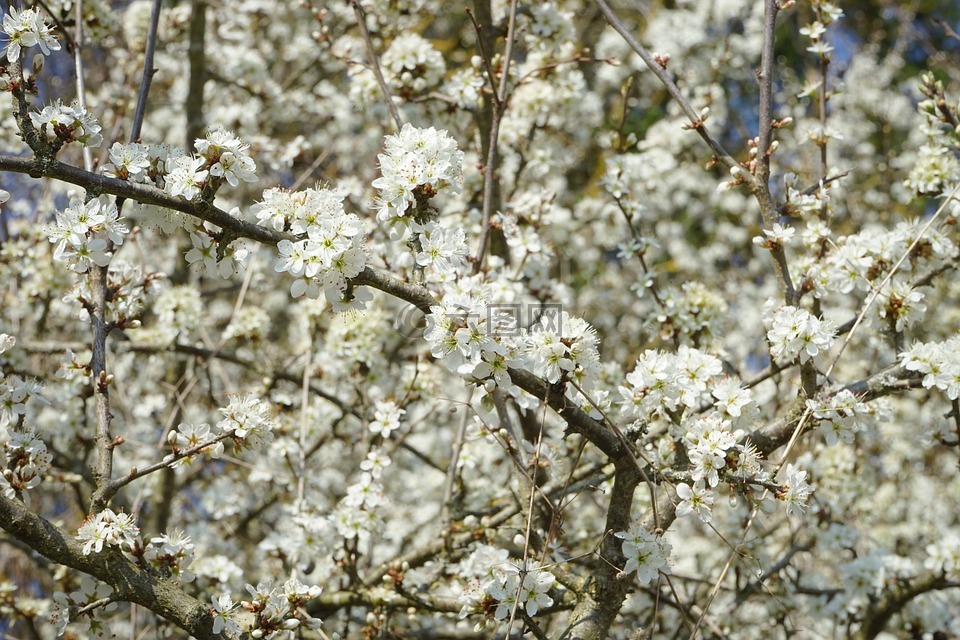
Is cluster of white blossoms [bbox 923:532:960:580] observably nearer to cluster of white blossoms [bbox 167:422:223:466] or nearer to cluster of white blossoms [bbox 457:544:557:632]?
cluster of white blossoms [bbox 457:544:557:632]

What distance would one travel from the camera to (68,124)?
1.84 metres

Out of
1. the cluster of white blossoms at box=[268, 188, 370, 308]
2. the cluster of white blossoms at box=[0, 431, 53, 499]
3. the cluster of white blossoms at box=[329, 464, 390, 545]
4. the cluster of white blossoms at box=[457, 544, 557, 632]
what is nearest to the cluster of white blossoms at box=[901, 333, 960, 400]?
the cluster of white blossoms at box=[457, 544, 557, 632]

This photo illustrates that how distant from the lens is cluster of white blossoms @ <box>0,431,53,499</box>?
196 cm

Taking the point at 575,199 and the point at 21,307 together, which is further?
the point at 575,199

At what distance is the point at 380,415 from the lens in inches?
112

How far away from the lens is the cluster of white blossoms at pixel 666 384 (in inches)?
80.6

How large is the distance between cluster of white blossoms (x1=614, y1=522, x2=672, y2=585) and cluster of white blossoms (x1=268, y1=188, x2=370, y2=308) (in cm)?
90

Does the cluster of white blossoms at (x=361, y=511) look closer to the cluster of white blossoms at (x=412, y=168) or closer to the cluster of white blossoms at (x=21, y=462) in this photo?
the cluster of white blossoms at (x=21, y=462)

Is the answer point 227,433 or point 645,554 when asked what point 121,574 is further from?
point 645,554

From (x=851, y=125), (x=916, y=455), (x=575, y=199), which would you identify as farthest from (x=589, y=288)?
(x=851, y=125)

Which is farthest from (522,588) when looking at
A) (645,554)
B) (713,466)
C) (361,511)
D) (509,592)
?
(361,511)

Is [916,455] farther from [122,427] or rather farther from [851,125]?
[122,427]

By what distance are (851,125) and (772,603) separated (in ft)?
17.1

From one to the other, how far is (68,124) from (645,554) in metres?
1.75
